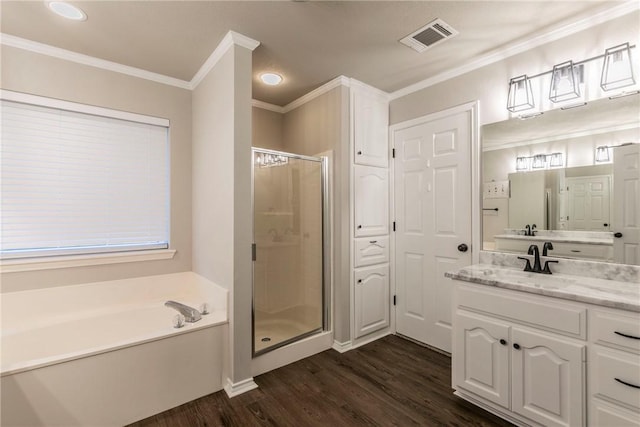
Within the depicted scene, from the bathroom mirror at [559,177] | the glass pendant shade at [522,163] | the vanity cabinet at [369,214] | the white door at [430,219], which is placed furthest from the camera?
the vanity cabinet at [369,214]

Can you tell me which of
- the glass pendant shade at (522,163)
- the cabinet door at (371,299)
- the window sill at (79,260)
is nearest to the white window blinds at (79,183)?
the window sill at (79,260)

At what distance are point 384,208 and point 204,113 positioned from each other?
6.34 ft

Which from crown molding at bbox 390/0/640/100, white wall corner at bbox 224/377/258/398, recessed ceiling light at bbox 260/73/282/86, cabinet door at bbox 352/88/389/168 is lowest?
white wall corner at bbox 224/377/258/398

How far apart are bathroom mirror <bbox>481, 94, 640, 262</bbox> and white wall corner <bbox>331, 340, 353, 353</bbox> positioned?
1.48 m

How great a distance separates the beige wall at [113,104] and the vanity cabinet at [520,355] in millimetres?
2457

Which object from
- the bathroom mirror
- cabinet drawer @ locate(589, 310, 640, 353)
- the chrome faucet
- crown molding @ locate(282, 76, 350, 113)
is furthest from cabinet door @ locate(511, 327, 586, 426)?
crown molding @ locate(282, 76, 350, 113)

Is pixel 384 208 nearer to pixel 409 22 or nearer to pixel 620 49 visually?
pixel 409 22

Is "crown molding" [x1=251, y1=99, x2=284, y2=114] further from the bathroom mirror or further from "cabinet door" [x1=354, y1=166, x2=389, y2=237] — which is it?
the bathroom mirror

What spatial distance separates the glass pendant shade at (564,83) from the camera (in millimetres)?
1953

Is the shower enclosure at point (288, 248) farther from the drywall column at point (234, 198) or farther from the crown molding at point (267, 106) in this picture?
the crown molding at point (267, 106)

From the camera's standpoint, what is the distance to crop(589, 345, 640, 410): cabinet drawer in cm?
134

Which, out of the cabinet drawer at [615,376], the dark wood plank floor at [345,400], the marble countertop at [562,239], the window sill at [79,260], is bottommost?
the dark wood plank floor at [345,400]

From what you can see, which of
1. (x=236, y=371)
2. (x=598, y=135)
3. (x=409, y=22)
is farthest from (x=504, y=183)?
(x=236, y=371)

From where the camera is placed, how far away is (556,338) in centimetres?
157
